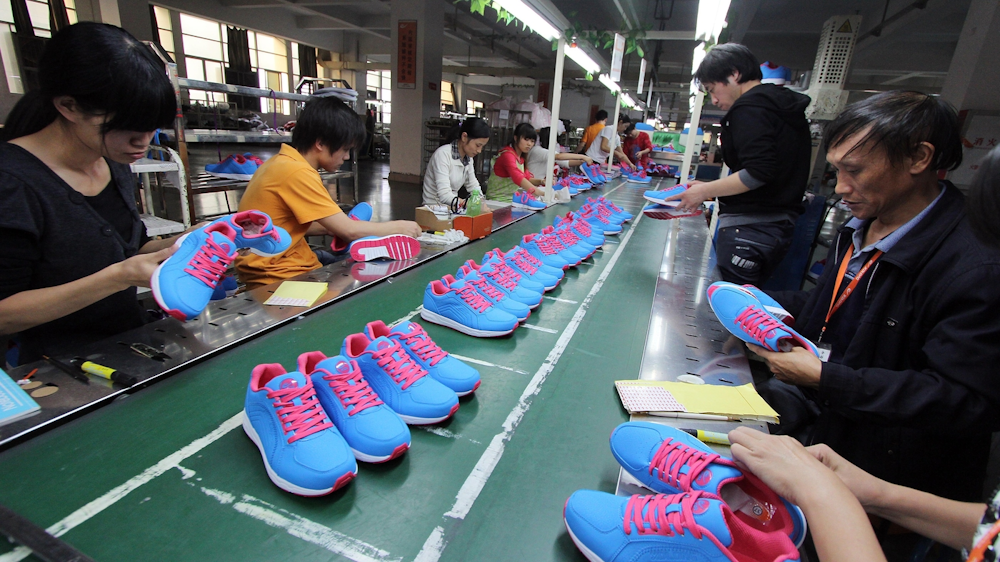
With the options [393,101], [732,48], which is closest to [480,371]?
[732,48]

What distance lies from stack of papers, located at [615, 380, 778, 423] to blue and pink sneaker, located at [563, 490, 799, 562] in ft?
1.37

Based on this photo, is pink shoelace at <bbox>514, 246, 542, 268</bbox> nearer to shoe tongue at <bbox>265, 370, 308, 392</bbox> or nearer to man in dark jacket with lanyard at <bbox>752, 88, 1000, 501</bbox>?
man in dark jacket with lanyard at <bbox>752, 88, 1000, 501</bbox>

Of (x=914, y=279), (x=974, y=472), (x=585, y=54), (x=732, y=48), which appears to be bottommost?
(x=974, y=472)

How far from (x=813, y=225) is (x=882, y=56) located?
39.8 ft

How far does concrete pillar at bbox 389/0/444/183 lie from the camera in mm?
10227

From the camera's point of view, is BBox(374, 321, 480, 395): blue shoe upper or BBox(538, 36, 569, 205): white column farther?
BBox(538, 36, 569, 205): white column

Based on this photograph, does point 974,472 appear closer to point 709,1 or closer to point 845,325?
point 845,325

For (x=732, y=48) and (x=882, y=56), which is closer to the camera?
(x=732, y=48)

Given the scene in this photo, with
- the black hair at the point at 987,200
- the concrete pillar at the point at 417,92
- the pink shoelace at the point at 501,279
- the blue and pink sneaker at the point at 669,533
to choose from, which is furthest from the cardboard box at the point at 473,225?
the concrete pillar at the point at 417,92

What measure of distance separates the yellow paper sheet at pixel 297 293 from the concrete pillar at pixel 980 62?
5.43 meters

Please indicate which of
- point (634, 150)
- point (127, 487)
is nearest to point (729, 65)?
point (127, 487)

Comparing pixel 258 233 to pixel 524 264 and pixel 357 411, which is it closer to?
pixel 357 411

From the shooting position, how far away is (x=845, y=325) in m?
1.52

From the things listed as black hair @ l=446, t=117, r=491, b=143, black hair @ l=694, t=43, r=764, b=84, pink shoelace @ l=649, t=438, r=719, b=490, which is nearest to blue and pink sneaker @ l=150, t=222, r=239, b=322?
pink shoelace @ l=649, t=438, r=719, b=490
